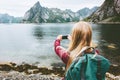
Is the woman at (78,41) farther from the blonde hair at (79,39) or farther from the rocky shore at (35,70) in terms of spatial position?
the rocky shore at (35,70)

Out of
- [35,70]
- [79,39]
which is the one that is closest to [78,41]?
[79,39]

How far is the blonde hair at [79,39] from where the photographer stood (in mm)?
6160

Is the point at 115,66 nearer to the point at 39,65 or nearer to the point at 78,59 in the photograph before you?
the point at 39,65

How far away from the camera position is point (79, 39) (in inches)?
245

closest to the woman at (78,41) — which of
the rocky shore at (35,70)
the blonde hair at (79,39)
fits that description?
the blonde hair at (79,39)

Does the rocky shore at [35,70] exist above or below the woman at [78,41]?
below

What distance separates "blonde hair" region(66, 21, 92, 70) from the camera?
616cm

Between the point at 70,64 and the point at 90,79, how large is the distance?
2.32ft

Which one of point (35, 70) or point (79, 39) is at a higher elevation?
point (79, 39)

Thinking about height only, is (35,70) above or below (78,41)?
below

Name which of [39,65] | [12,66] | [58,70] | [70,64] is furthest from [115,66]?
[70,64]

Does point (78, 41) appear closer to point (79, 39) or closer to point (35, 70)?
point (79, 39)

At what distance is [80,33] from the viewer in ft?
20.4

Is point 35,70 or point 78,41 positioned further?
point 35,70
